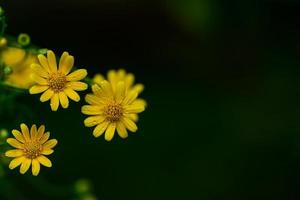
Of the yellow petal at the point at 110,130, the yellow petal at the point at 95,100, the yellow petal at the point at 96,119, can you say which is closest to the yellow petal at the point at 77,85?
the yellow petal at the point at 95,100

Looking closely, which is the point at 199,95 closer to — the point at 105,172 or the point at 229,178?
the point at 229,178

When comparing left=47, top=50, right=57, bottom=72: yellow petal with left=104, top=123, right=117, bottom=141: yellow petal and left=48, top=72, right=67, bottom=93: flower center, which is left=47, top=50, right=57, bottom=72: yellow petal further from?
left=104, top=123, right=117, bottom=141: yellow petal

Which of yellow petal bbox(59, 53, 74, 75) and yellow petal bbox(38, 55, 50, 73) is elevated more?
yellow petal bbox(38, 55, 50, 73)

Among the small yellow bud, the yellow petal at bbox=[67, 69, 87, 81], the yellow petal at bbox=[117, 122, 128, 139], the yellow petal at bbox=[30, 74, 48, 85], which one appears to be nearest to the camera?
the yellow petal at bbox=[67, 69, 87, 81]

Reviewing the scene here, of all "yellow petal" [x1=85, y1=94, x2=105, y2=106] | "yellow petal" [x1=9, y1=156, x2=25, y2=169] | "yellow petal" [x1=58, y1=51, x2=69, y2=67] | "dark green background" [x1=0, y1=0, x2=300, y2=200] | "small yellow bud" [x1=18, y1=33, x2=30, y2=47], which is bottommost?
"yellow petal" [x1=9, y1=156, x2=25, y2=169]

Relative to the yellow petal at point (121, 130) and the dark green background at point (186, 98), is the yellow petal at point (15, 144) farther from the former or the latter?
the dark green background at point (186, 98)

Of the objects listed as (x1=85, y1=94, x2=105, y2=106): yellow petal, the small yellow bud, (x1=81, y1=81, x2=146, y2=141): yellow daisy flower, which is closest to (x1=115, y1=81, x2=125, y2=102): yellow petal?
(x1=81, y1=81, x2=146, y2=141): yellow daisy flower
